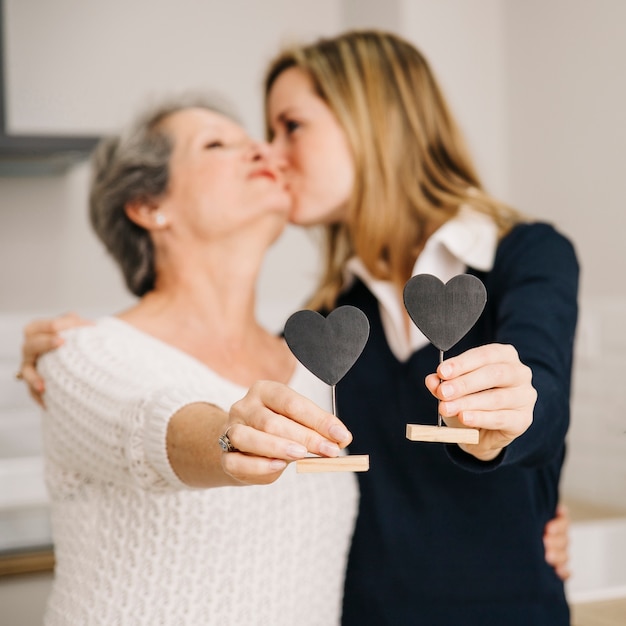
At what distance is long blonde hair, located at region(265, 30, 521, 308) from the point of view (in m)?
1.65

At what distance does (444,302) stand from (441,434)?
0.43ft

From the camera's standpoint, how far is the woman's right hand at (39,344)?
1414 millimetres

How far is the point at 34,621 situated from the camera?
1931 mm

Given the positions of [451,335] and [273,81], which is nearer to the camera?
[451,335]

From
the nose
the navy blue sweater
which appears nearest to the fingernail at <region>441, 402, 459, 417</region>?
the navy blue sweater

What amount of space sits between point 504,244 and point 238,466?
2.52ft

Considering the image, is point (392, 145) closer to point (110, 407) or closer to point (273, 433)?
point (110, 407)

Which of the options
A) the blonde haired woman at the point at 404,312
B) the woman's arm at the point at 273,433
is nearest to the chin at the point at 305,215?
the blonde haired woman at the point at 404,312

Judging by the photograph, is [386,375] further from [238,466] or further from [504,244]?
[238,466]

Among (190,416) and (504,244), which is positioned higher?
(504,244)

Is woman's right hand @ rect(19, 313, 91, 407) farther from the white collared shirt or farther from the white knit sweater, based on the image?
the white collared shirt

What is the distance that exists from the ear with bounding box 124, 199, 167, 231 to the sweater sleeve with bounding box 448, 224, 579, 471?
56 centimetres


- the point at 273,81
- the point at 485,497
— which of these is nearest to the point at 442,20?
the point at 273,81

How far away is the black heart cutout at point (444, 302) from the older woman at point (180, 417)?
21 centimetres
